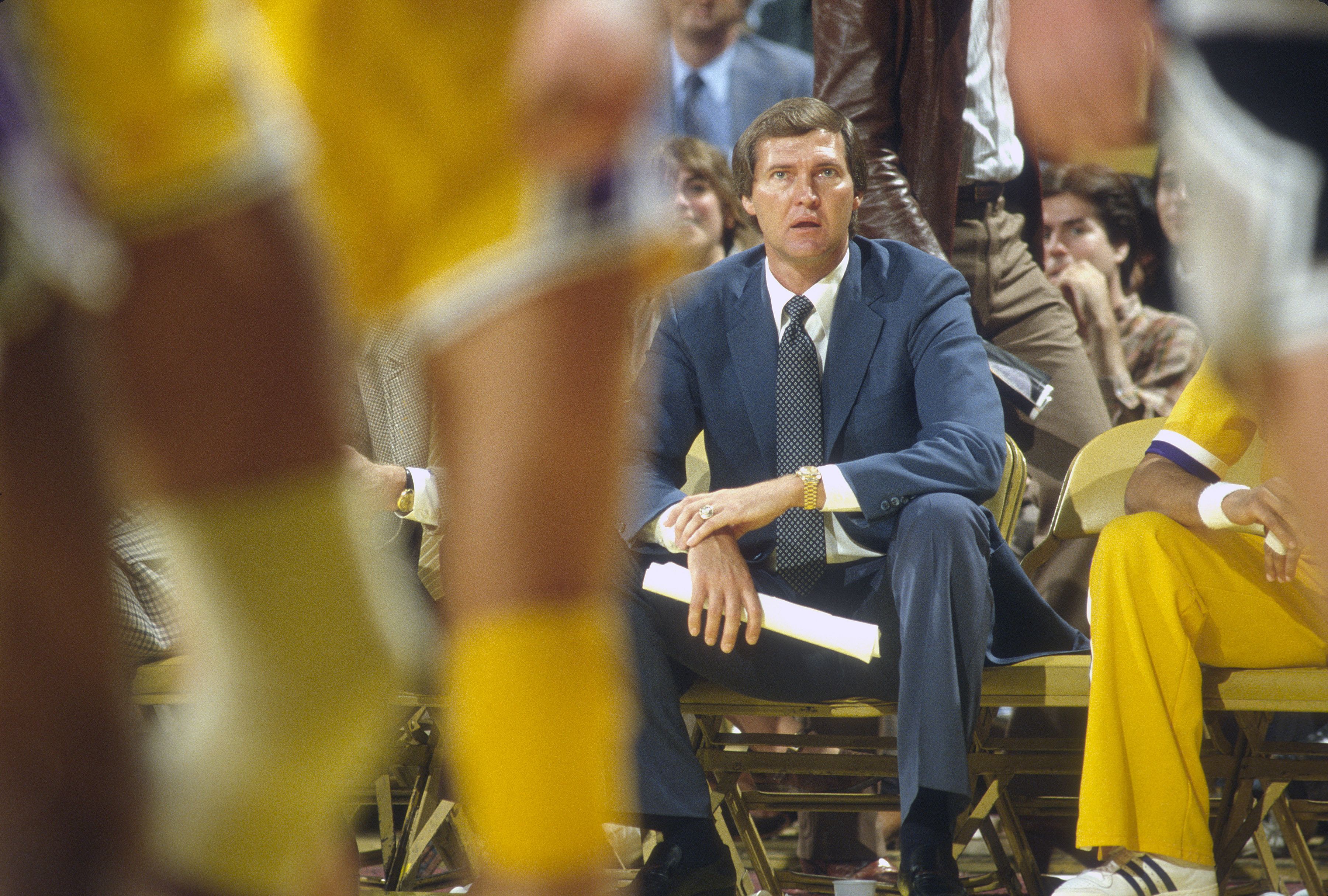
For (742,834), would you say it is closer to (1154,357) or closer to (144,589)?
(144,589)

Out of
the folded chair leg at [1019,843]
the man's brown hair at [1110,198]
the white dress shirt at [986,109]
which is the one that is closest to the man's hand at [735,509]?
the folded chair leg at [1019,843]

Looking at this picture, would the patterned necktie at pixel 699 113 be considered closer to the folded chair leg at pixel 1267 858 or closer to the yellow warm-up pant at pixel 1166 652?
the yellow warm-up pant at pixel 1166 652

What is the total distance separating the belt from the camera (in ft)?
12.5

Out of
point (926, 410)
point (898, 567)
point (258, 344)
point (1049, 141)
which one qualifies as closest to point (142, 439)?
point (258, 344)

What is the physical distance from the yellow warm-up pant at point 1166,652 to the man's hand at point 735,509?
1.91 feet

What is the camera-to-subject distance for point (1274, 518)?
238 cm

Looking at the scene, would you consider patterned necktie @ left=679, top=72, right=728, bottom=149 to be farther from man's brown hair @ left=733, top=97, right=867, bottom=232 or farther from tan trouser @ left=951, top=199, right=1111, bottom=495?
man's brown hair @ left=733, top=97, right=867, bottom=232

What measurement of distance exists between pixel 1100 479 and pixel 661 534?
97 cm

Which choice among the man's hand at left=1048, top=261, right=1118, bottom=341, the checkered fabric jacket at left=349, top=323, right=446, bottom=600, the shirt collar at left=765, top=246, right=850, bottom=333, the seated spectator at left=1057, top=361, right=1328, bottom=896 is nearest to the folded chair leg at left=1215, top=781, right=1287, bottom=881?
the seated spectator at left=1057, top=361, right=1328, bottom=896

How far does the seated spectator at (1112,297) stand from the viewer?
13.3 feet

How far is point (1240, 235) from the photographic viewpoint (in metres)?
0.85

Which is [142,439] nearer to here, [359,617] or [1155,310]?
[359,617]

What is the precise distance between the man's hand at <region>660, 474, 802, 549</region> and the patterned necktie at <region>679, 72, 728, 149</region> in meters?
2.00

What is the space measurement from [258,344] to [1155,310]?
378 centimetres
